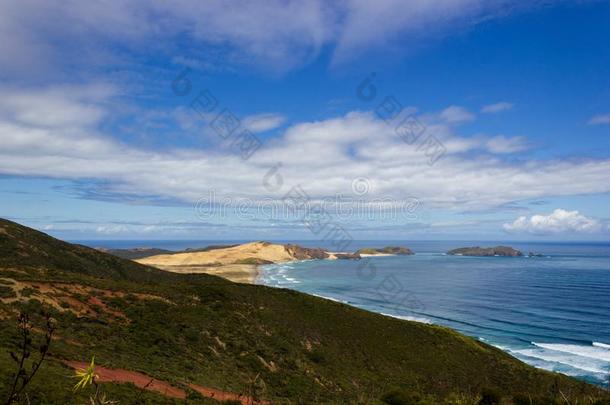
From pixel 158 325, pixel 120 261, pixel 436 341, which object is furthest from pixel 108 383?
pixel 120 261

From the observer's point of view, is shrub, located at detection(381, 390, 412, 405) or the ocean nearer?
shrub, located at detection(381, 390, 412, 405)

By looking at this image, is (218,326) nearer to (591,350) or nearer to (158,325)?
(158,325)

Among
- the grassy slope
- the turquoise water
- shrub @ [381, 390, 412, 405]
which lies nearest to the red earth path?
the grassy slope

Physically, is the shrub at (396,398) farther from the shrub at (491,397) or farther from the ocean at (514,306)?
the ocean at (514,306)

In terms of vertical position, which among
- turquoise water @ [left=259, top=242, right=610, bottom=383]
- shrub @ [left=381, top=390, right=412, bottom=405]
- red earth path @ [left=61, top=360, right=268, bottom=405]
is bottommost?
turquoise water @ [left=259, top=242, right=610, bottom=383]

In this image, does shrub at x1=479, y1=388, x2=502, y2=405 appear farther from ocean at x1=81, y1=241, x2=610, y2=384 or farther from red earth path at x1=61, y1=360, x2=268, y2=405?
ocean at x1=81, y1=241, x2=610, y2=384

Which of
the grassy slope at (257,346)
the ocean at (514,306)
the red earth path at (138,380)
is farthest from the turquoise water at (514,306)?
the red earth path at (138,380)

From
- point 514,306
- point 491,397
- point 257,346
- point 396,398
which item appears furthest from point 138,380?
point 514,306

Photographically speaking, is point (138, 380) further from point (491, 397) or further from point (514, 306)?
point (514, 306)
